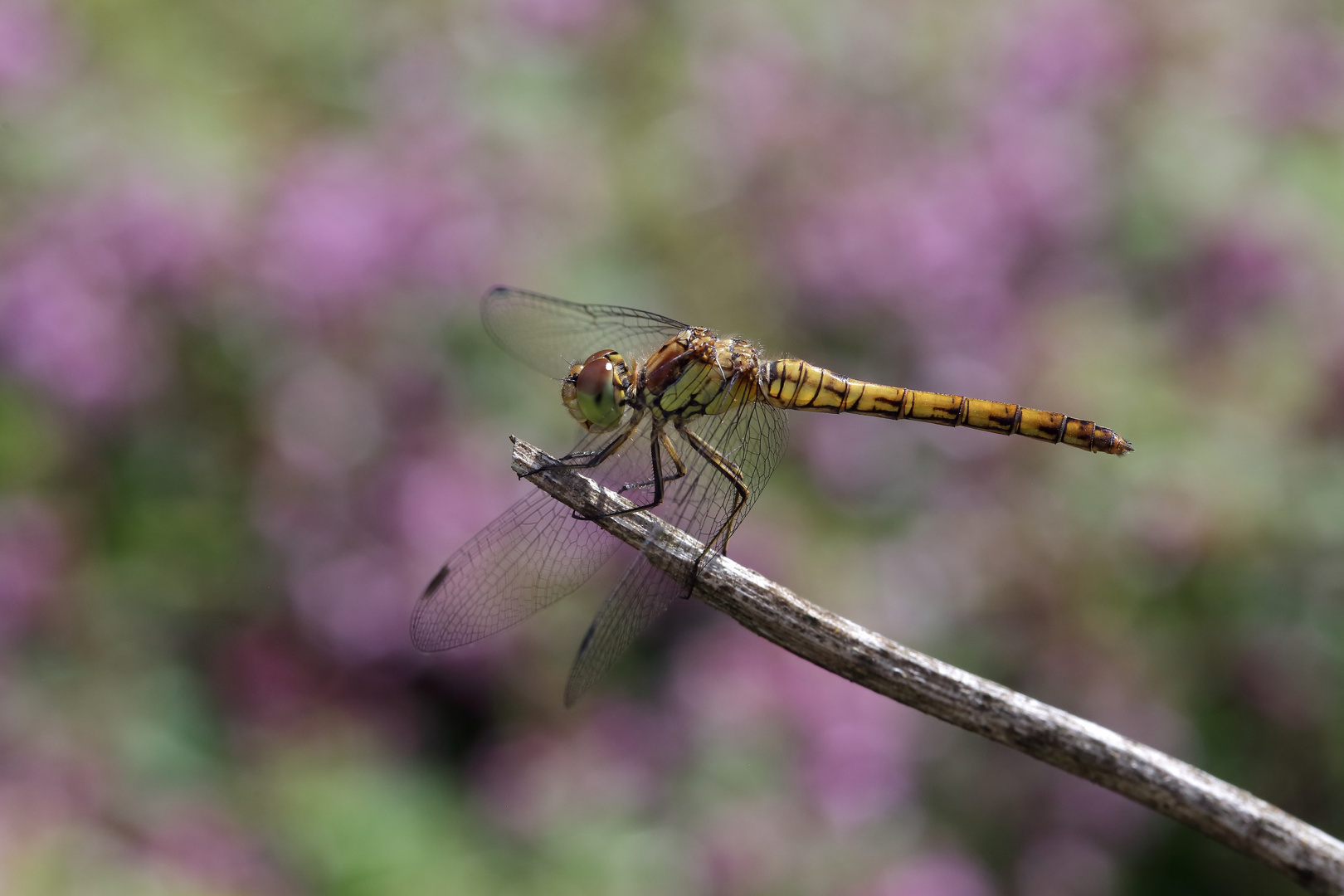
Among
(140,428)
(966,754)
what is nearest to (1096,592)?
(966,754)

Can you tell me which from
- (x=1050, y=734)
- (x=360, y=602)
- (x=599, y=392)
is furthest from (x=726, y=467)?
(x=360, y=602)

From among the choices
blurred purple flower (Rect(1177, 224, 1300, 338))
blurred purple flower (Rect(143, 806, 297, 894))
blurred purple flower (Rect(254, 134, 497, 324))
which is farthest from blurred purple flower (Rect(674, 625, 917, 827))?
blurred purple flower (Rect(1177, 224, 1300, 338))

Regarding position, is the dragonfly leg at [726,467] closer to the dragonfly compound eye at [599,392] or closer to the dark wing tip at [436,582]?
the dragonfly compound eye at [599,392]

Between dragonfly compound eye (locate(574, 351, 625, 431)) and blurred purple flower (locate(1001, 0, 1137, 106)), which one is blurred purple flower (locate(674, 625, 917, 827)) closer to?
dragonfly compound eye (locate(574, 351, 625, 431))

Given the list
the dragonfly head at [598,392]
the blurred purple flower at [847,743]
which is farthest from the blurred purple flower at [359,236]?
the blurred purple flower at [847,743]

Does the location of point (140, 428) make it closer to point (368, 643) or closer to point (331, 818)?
point (368, 643)

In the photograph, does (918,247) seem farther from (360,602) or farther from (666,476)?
(360,602)
